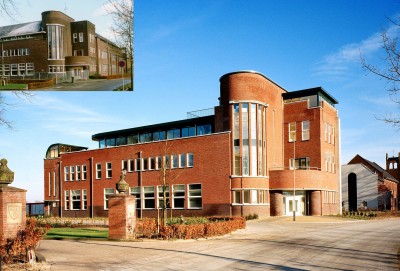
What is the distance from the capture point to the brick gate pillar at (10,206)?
14.1 metres

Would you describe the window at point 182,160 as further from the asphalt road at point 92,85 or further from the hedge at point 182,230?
the asphalt road at point 92,85

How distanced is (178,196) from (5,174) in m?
35.4

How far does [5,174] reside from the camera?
47.3 feet

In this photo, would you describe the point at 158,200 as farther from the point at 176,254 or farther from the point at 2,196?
the point at 2,196

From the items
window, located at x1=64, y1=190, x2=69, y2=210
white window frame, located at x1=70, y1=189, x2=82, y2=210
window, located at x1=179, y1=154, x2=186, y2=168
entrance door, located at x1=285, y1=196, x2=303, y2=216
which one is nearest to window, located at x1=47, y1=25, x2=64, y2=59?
window, located at x1=179, y1=154, x2=186, y2=168

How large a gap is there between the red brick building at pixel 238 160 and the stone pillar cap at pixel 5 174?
26.4m

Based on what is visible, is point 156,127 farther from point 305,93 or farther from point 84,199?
point 305,93

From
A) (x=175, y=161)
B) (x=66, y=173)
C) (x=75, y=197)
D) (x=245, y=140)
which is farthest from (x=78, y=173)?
(x=245, y=140)

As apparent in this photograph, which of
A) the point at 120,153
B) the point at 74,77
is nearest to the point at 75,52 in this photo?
the point at 74,77

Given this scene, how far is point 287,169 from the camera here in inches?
1935

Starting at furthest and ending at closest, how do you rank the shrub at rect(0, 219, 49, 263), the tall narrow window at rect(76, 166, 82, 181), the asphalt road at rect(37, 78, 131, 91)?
the tall narrow window at rect(76, 166, 82, 181) → the asphalt road at rect(37, 78, 131, 91) → the shrub at rect(0, 219, 49, 263)

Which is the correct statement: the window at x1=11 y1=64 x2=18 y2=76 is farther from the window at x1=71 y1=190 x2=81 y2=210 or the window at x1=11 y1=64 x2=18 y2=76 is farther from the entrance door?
the window at x1=71 y1=190 x2=81 y2=210

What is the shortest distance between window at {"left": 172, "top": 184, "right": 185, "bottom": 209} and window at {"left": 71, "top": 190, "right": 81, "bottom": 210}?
17.0 metres

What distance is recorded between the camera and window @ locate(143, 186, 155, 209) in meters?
52.0
